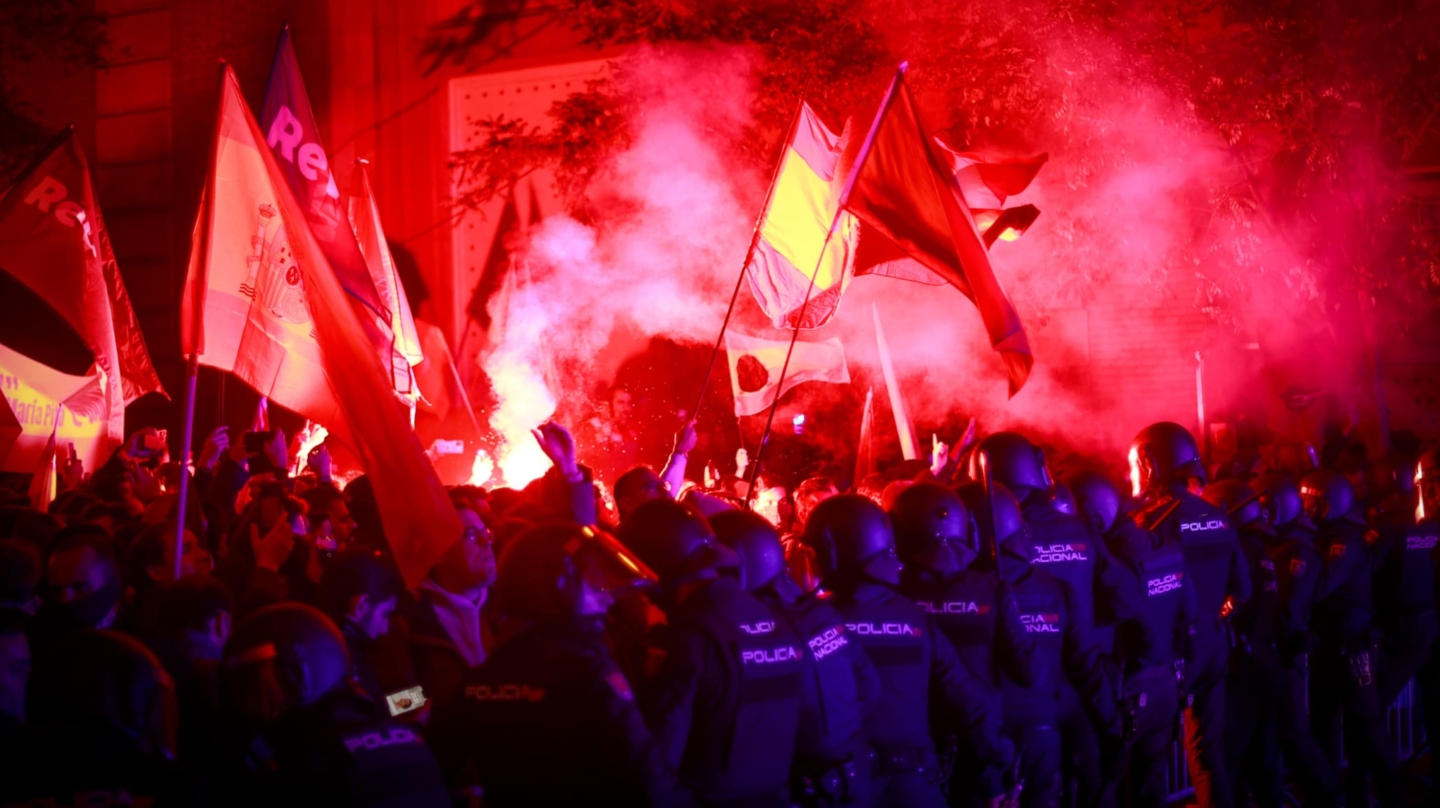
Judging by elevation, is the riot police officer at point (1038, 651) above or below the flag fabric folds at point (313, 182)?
below

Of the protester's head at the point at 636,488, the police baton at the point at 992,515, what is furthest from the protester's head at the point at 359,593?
the police baton at the point at 992,515

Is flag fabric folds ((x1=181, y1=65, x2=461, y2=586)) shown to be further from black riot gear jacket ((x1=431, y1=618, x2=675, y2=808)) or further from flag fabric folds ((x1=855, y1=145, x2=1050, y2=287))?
flag fabric folds ((x1=855, y1=145, x2=1050, y2=287))

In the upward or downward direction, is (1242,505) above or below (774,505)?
above

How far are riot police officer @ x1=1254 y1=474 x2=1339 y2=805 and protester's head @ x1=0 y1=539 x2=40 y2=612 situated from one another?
252 inches

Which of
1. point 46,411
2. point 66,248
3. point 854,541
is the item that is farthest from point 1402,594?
point 46,411

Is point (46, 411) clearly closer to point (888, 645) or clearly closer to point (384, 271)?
point (384, 271)

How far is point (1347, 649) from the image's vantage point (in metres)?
7.61

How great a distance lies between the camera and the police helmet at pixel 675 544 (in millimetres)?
4238

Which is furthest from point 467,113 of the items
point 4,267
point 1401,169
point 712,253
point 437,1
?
point 1401,169

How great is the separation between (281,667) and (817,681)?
6.27 feet

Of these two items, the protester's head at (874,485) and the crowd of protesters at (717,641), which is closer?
the crowd of protesters at (717,641)

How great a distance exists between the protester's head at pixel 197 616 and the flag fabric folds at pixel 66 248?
13.3ft

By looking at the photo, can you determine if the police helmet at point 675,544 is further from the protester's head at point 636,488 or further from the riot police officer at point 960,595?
the protester's head at point 636,488

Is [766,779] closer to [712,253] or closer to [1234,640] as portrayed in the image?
[1234,640]
